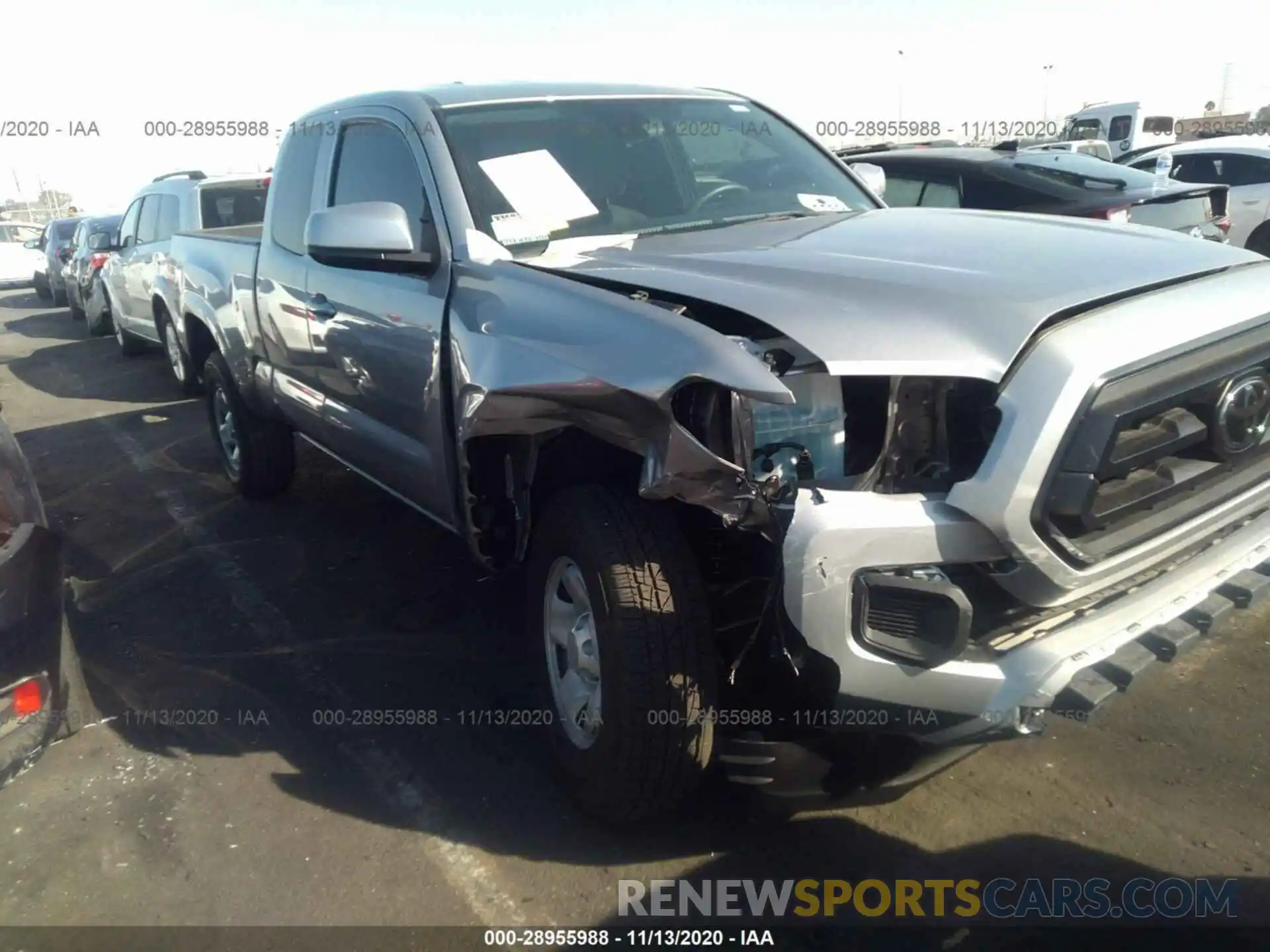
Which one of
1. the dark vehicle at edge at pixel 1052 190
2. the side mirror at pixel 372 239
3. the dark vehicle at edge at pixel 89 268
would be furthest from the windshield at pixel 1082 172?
the dark vehicle at edge at pixel 89 268

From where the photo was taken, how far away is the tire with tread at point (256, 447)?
5.59m

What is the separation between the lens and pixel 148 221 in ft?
32.5

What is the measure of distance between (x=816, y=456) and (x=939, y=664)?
0.53m

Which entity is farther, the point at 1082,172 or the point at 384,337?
the point at 1082,172

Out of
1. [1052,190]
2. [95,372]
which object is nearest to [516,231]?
[1052,190]

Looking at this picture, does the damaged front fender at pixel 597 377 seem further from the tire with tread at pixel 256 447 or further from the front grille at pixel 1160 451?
the tire with tread at pixel 256 447

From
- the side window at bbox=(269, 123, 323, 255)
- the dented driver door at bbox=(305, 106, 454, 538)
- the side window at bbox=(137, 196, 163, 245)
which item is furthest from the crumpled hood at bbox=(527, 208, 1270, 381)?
the side window at bbox=(137, 196, 163, 245)

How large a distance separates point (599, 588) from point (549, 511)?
0.36 metres

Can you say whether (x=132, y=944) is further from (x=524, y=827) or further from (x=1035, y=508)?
(x=1035, y=508)

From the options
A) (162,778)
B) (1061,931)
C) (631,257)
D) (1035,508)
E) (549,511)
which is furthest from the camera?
(162,778)

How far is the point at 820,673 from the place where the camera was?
90.5 inches

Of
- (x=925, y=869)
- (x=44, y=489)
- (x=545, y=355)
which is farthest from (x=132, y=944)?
(x=44, y=489)

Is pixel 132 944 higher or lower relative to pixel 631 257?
lower

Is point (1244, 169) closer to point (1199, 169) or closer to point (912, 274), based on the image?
point (1199, 169)
